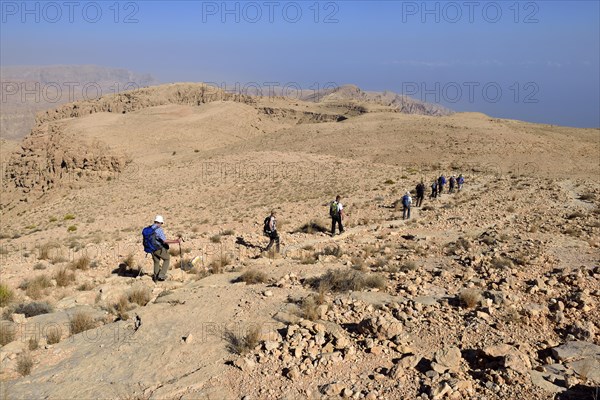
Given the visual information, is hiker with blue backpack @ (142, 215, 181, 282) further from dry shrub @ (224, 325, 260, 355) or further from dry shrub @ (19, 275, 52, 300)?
dry shrub @ (224, 325, 260, 355)

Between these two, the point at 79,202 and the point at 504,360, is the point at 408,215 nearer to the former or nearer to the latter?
the point at 504,360

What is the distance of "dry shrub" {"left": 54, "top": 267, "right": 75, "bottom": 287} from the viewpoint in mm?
10842

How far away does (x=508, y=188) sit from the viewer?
2562cm

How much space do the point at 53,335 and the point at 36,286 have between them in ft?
12.1

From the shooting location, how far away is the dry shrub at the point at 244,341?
626 centimetres

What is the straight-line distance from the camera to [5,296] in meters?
9.68

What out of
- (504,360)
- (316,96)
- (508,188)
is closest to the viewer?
(504,360)

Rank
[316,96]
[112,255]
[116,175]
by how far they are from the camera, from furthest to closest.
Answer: [316,96], [116,175], [112,255]

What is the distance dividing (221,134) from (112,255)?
5135 centimetres

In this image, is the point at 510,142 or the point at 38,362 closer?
the point at 38,362

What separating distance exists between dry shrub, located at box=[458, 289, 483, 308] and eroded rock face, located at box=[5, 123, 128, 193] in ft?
130

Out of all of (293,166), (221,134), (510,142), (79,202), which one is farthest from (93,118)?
(510,142)

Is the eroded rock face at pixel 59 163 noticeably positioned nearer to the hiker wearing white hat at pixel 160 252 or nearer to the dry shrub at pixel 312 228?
the dry shrub at pixel 312 228

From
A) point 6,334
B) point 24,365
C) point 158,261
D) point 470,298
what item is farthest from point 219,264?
point 470,298
